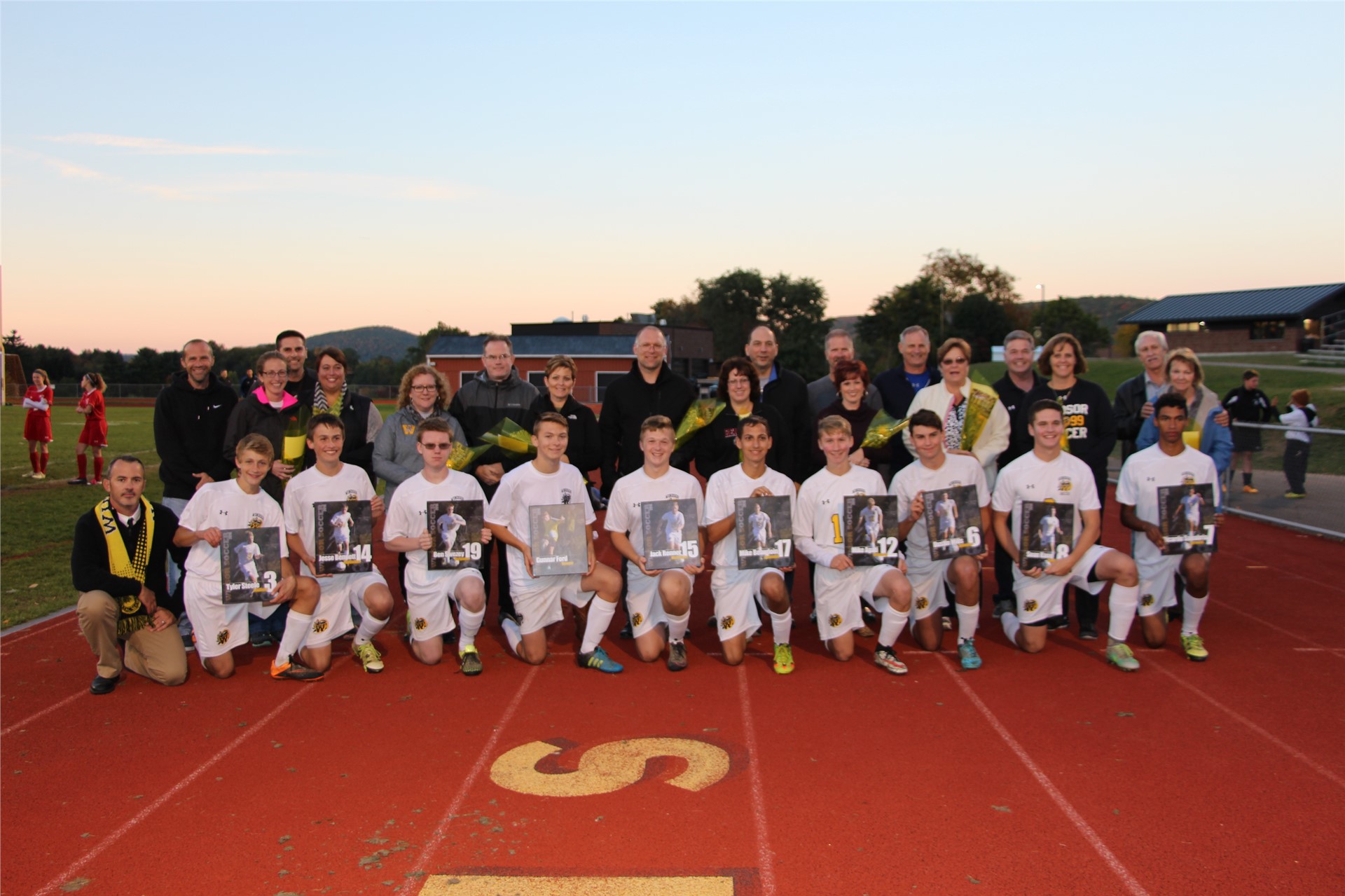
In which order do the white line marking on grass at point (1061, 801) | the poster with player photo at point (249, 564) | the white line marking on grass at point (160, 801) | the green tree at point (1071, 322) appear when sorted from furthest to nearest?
the green tree at point (1071, 322) < the poster with player photo at point (249, 564) < the white line marking on grass at point (160, 801) < the white line marking on grass at point (1061, 801)

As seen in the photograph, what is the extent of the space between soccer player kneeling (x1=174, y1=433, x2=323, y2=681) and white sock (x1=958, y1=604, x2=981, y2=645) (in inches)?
161

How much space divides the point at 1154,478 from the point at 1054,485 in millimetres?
717

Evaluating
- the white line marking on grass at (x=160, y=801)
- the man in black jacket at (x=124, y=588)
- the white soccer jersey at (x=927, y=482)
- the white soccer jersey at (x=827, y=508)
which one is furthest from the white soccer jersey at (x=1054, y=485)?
the man in black jacket at (x=124, y=588)

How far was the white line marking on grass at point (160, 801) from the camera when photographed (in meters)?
3.53

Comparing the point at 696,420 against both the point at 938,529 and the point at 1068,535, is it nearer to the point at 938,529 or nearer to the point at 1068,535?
the point at 938,529

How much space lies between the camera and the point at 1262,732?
4734mm

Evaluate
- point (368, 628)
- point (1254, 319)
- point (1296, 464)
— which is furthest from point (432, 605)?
point (1254, 319)

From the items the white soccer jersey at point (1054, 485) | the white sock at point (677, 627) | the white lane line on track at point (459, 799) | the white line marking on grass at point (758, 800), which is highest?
the white soccer jersey at point (1054, 485)

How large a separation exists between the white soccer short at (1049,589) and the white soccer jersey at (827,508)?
118cm

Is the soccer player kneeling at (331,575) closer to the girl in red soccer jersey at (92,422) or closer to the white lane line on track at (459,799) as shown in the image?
the white lane line on track at (459,799)

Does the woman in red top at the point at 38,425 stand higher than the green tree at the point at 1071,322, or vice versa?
the green tree at the point at 1071,322

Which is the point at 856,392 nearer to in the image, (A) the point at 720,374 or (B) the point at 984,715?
(A) the point at 720,374

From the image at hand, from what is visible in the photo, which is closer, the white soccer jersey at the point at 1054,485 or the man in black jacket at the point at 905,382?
the white soccer jersey at the point at 1054,485

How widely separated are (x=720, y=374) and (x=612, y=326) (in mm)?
52183
